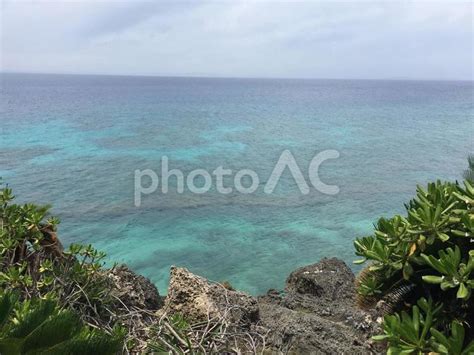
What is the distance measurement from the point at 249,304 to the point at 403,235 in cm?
415

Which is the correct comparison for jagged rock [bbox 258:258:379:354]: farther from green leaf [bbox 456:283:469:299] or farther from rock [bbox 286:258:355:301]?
green leaf [bbox 456:283:469:299]

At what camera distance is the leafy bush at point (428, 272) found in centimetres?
390

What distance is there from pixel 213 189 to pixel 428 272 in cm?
2258

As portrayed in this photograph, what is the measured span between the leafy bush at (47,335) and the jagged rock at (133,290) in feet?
10.2

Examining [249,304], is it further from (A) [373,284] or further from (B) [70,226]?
(B) [70,226]

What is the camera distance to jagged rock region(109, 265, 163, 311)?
7664mm

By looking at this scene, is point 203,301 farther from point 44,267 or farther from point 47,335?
point 47,335

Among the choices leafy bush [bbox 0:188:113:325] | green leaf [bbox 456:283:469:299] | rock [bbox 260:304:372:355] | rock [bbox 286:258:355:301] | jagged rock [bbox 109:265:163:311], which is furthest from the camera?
rock [bbox 286:258:355:301]

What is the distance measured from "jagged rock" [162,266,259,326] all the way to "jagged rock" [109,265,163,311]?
603 millimetres

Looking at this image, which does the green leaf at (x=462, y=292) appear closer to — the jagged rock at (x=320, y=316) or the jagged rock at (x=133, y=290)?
the jagged rock at (x=320, y=316)

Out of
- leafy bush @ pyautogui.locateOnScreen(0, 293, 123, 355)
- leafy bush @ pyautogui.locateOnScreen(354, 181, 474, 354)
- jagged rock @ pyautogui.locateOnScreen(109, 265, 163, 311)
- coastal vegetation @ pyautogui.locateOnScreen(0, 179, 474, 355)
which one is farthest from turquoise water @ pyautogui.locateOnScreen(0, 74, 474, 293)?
leafy bush @ pyautogui.locateOnScreen(0, 293, 123, 355)

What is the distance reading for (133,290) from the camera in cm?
821

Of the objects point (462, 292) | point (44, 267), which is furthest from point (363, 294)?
point (44, 267)

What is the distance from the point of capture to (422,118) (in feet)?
239
